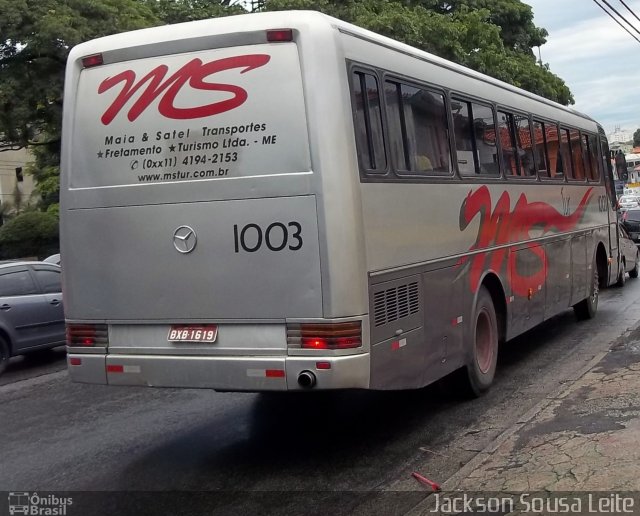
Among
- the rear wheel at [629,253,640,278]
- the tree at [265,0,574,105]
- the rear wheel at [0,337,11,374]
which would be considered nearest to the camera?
the rear wheel at [0,337,11,374]

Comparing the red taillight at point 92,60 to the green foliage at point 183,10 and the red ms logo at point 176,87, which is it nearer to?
the red ms logo at point 176,87

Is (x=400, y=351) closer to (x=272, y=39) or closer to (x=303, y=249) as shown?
(x=303, y=249)

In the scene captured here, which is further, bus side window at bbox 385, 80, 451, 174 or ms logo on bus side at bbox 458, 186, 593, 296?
ms logo on bus side at bbox 458, 186, 593, 296

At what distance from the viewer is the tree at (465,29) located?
22516mm

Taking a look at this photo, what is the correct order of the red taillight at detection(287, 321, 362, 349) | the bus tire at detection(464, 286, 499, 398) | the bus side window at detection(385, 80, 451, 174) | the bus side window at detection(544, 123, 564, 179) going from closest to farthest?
the red taillight at detection(287, 321, 362, 349) < the bus side window at detection(385, 80, 451, 174) < the bus tire at detection(464, 286, 499, 398) < the bus side window at detection(544, 123, 564, 179)

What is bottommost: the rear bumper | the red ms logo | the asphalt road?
the asphalt road

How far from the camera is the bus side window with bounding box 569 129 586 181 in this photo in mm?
12354

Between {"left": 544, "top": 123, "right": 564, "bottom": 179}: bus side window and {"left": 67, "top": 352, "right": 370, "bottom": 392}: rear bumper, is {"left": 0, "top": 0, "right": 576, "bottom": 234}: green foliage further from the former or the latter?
{"left": 67, "top": 352, "right": 370, "bottom": 392}: rear bumper

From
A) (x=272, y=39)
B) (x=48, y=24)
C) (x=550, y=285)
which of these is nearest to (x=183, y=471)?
(x=272, y=39)

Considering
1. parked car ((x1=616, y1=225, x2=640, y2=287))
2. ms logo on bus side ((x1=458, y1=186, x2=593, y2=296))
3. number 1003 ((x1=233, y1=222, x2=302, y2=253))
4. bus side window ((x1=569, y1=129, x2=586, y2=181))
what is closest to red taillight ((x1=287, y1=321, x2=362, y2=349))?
number 1003 ((x1=233, y1=222, x2=302, y2=253))

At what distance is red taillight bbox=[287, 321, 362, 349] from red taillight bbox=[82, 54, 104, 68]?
8.85 ft

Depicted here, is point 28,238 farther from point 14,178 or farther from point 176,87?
point 176,87

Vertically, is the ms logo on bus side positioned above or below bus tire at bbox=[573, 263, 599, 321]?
above

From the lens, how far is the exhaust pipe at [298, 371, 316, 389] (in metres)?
5.74
